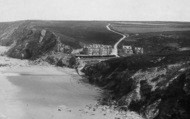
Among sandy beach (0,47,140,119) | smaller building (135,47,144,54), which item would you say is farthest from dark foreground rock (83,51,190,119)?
smaller building (135,47,144,54)

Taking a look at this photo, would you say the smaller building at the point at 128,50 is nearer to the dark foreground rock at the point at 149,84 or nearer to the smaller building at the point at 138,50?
the smaller building at the point at 138,50

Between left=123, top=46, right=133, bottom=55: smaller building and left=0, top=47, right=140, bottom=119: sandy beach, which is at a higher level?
left=123, top=46, right=133, bottom=55: smaller building

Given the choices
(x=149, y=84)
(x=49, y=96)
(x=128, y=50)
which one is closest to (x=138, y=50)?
(x=128, y=50)

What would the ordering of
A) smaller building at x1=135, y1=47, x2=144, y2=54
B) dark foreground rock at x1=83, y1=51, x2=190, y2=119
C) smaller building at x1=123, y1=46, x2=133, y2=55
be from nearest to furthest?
dark foreground rock at x1=83, y1=51, x2=190, y2=119
smaller building at x1=123, y1=46, x2=133, y2=55
smaller building at x1=135, y1=47, x2=144, y2=54

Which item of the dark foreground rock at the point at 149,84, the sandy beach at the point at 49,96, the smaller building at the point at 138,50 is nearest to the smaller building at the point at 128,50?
the smaller building at the point at 138,50

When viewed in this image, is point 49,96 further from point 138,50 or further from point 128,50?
point 138,50

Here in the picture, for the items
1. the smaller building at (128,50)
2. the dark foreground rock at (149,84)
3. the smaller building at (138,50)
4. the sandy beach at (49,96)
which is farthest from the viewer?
the smaller building at (138,50)

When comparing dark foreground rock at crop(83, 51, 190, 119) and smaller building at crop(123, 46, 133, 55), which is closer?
dark foreground rock at crop(83, 51, 190, 119)

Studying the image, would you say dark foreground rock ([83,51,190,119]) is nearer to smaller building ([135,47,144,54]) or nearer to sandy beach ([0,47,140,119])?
sandy beach ([0,47,140,119])
